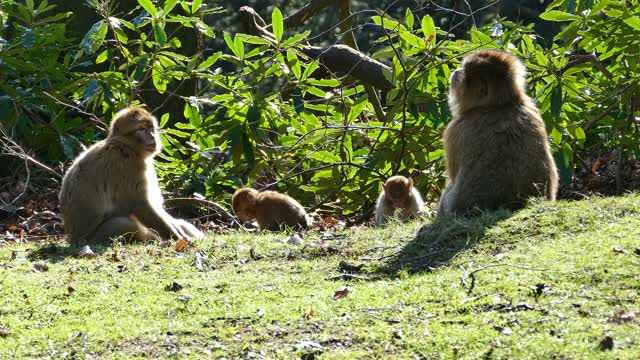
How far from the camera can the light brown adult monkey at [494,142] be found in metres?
8.23

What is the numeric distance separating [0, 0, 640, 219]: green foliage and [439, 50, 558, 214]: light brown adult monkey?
1.82 meters

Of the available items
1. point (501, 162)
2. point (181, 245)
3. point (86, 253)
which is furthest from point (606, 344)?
point (86, 253)

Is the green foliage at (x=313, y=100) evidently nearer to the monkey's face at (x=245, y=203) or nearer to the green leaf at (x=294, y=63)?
the green leaf at (x=294, y=63)

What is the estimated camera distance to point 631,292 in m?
5.93

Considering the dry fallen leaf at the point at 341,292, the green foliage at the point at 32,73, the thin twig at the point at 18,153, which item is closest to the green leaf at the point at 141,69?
the green foliage at the point at 32,73

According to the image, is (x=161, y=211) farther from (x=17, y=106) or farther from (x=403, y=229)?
(x=17, y=106)

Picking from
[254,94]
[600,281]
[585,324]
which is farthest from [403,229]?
[254,94]

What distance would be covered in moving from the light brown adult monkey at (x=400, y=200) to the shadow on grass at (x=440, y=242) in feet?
5.90

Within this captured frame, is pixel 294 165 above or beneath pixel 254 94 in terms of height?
beneath

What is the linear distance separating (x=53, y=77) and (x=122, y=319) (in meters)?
6.92

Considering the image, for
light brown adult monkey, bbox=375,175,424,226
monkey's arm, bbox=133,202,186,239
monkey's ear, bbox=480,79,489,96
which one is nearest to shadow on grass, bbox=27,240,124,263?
monkey's arm, bbox=133,202,186,239

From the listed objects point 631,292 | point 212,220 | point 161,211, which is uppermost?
point 631,292

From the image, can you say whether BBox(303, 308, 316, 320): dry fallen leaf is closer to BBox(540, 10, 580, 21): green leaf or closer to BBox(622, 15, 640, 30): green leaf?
BBox(540, 10, 580, 21): green leaf

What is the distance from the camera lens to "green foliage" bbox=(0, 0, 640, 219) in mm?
10695
